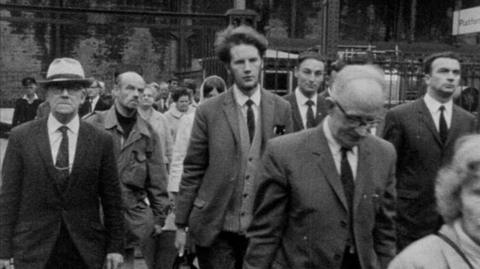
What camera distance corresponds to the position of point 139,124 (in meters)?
7.01

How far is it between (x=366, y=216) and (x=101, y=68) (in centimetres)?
2945

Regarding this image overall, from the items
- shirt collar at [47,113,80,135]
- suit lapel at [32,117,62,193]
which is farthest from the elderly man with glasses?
shirt collar at [47,113,80,135]

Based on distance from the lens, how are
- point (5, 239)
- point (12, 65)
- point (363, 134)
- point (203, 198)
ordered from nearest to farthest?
1. point (363, 134)
2. point (5, 239)
3. point (203, 198)
4. point (12, 65)

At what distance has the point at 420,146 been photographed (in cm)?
663

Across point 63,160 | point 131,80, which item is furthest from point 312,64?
point 63,160

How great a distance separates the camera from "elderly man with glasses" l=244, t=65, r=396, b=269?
391 centimetres

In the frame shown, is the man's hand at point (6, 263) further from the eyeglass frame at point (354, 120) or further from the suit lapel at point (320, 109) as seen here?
Answer: the suit lapel at point (320, 109)

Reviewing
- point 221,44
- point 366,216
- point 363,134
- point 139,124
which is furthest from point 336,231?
point 139,124

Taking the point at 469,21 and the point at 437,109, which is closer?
the point at 437,109

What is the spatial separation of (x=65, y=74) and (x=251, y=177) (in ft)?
4.58

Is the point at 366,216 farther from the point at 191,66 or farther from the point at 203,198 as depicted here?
the point at 191,66

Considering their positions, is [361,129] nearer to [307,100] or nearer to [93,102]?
[307,100]

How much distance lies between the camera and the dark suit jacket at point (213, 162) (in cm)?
566

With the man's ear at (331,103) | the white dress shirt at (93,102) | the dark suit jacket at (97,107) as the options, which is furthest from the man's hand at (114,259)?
the white dress shirt at (93,102)
